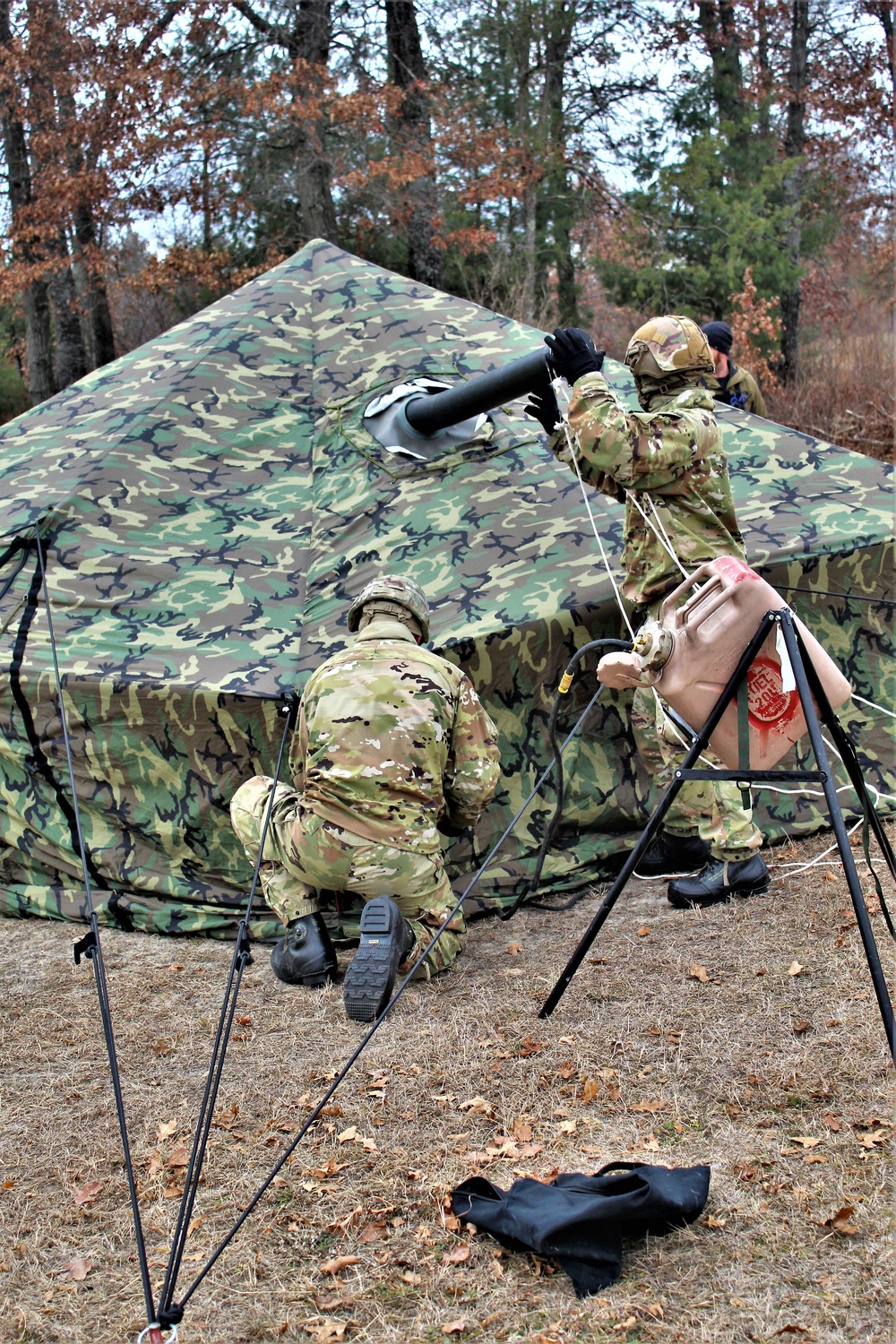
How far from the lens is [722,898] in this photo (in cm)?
474

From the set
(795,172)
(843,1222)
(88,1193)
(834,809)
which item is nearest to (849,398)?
(795,172)

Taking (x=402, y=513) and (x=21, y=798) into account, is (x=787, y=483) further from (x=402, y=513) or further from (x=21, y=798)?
(x=21, y=798)

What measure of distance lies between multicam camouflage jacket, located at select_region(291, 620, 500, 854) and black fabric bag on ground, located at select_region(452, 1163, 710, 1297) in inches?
59.7

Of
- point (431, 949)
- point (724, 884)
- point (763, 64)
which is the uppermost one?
point (763, 64)

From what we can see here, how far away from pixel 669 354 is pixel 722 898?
6.99ft

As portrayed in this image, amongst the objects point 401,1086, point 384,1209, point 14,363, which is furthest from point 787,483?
point 14,363

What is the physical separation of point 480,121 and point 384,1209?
52.0 ft

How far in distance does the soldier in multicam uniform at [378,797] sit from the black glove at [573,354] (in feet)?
3.42

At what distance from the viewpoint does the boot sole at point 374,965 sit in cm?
376

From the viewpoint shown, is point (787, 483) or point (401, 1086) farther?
point (787, 483)

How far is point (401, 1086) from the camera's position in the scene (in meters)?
3.48

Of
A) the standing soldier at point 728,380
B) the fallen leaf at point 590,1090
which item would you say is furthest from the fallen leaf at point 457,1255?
the standing soldier at point 728,380

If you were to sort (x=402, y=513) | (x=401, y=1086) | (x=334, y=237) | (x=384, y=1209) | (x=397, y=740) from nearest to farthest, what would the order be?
1. (x=384, y=1209)
2. (x=401, y=1086)
3. (x=397, y=740)
4. (x=402, y=513)
5. (x=334, y=237)

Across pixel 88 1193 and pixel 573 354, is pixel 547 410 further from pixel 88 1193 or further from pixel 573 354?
pixel 88 1193
